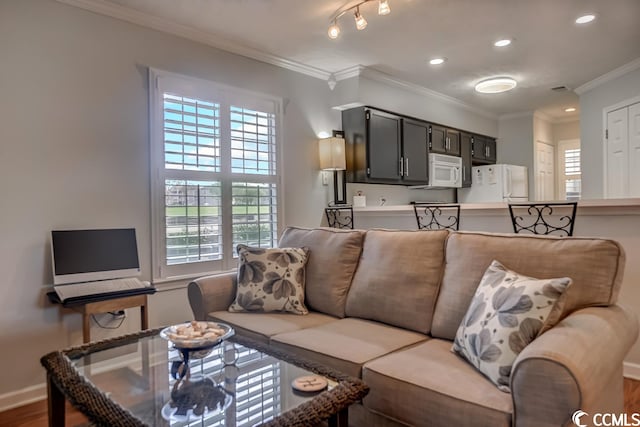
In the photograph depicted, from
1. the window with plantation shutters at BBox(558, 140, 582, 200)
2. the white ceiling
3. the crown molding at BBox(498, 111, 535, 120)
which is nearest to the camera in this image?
the white ceiling

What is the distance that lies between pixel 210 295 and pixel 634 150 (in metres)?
4.69

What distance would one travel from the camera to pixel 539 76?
480 centimetres

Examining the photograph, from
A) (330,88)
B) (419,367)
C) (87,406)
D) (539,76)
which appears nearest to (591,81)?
(539,76)

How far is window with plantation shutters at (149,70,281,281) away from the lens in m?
3.26

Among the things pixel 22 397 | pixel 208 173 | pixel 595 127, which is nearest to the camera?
pixel 22 397

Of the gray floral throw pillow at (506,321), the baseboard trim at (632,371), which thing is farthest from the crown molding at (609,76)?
the gray floral throw pillow at (506,321)

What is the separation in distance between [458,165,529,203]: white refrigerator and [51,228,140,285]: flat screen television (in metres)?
5.02

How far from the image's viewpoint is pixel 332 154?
4.34 metres

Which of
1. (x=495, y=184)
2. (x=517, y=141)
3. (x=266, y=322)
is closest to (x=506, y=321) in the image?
(x=266, y=322)

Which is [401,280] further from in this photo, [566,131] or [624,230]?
[566,131]

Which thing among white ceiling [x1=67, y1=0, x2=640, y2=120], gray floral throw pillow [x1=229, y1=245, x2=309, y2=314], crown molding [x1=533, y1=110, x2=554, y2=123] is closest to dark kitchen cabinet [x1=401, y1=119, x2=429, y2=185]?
white ceiling [x1=67, y1=0, x2=640, y2=120]

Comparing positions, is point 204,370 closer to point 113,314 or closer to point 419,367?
point 419,367

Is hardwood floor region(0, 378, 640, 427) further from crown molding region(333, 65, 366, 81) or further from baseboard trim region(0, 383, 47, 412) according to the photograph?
crown molding region(333, 65, 366, 81)

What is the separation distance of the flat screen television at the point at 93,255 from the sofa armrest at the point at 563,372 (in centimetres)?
256
